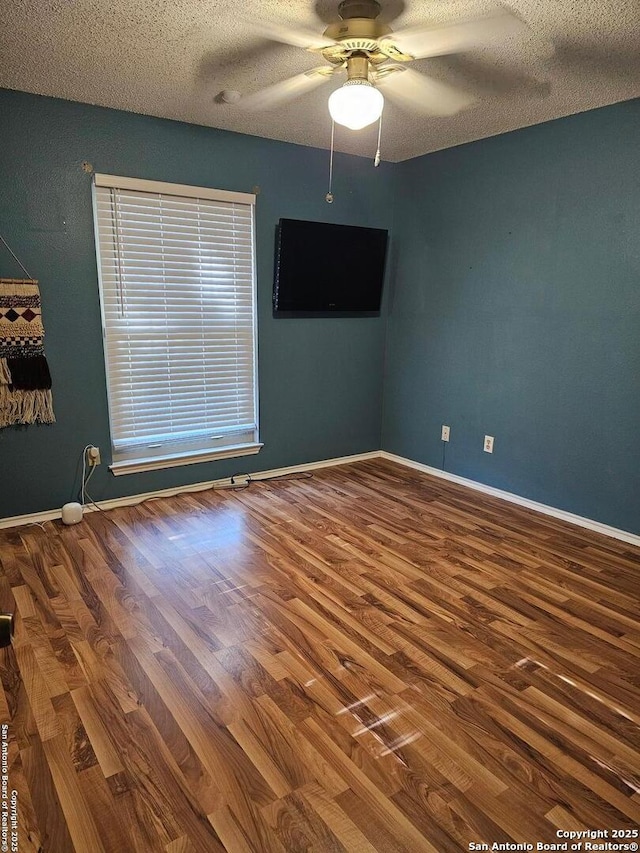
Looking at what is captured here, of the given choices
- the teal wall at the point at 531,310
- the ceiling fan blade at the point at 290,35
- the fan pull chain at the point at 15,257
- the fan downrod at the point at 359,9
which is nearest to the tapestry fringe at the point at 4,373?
the fan pull chain at the point at 15,257

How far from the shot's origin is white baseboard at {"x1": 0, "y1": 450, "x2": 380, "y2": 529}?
3199 millimetres

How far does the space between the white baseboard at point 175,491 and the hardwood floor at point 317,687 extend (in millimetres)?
120

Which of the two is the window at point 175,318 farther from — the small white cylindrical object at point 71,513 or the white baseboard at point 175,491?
the small white cylindrical object at point 71,513

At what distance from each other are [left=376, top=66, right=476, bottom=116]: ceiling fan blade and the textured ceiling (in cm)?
7

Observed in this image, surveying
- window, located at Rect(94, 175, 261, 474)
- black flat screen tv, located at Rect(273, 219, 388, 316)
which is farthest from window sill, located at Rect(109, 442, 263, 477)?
black flat screen tv, located at Rect(273, 219, 388, 316)

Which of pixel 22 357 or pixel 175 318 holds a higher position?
pixel 175 318

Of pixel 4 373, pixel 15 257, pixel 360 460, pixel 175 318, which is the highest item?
pixel 15 257

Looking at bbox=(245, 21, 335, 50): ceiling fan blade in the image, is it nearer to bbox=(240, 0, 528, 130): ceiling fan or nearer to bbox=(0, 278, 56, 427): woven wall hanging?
bbox=(240, 0, 528, 130): ceiling fan

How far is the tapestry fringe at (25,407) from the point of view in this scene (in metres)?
3.02

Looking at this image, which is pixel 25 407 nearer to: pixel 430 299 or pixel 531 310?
pixel 430 299

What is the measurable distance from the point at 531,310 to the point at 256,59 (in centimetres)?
220

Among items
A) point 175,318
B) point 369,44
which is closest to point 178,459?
point 175,318

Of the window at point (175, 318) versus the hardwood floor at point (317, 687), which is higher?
the window at point (175, 318)

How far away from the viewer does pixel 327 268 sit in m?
4.02
